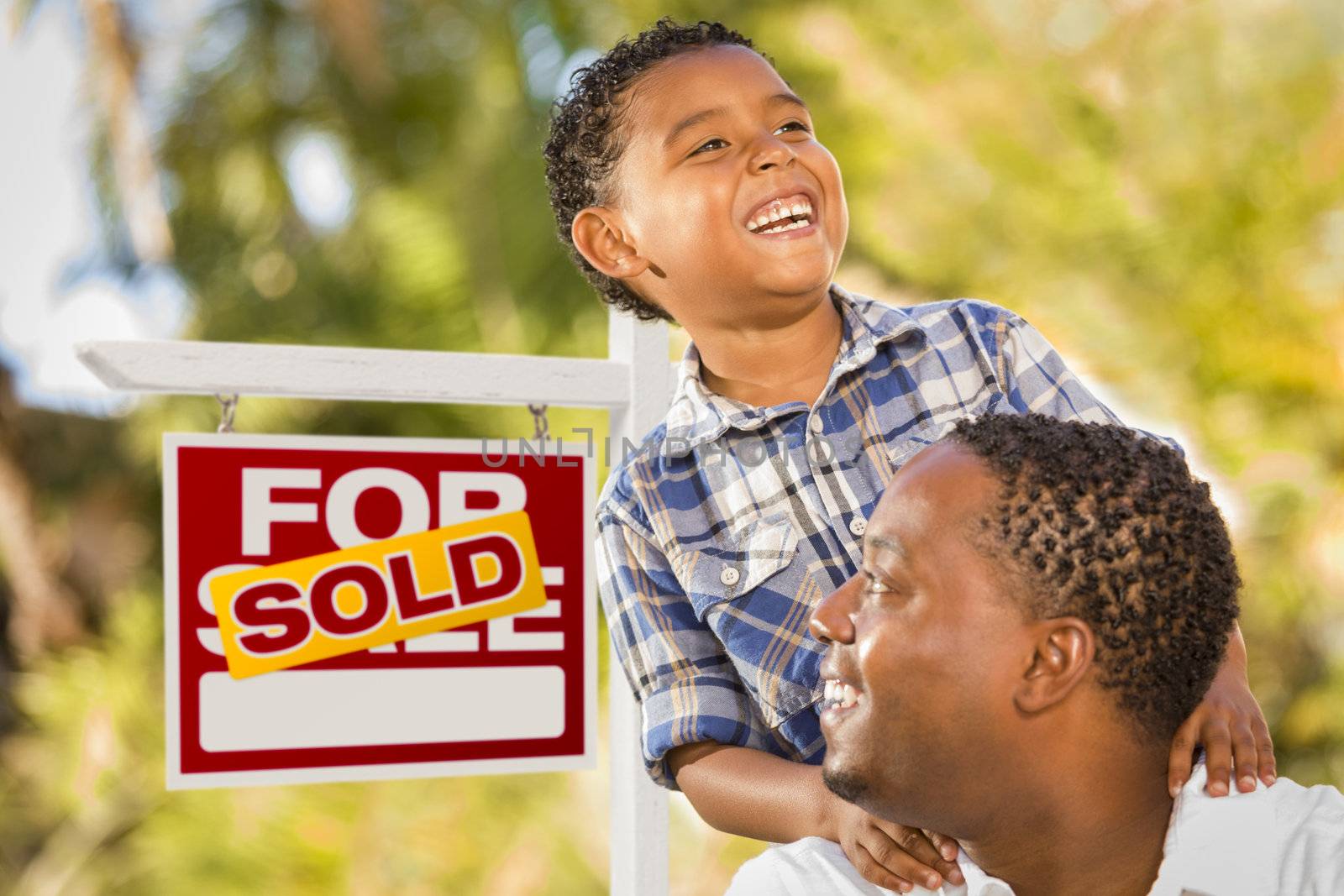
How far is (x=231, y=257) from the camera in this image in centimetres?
1049

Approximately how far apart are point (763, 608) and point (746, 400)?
0.39m

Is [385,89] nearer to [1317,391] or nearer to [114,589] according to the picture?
[114,589]

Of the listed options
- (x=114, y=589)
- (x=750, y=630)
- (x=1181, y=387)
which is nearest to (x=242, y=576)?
(x=750, y=630)

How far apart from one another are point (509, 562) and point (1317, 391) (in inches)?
255

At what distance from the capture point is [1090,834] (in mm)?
1635

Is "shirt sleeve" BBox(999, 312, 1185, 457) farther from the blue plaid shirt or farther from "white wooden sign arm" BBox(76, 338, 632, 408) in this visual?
"white wooden sign arm" BBox(76, 338, 632, 408)

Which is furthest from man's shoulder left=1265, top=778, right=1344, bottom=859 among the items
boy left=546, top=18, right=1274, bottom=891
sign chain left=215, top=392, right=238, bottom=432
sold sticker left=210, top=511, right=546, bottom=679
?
sign chain left=215, top=392, right=238, bottom=432

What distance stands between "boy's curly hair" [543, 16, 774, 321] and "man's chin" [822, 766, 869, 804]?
1190 millimetres

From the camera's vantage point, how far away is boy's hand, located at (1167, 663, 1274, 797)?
167cm

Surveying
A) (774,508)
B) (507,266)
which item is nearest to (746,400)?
(774,508)

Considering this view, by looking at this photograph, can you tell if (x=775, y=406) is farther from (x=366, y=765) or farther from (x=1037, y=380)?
(x=366, y=765)

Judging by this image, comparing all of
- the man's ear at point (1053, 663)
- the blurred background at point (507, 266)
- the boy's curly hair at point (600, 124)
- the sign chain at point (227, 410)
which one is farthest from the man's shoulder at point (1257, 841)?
the blurred background at point (507, 266)

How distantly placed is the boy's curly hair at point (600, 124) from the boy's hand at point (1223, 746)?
4.15 feet

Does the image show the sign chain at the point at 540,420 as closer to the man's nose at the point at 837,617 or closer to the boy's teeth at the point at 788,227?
the boy's teeth at the point at 788,227
